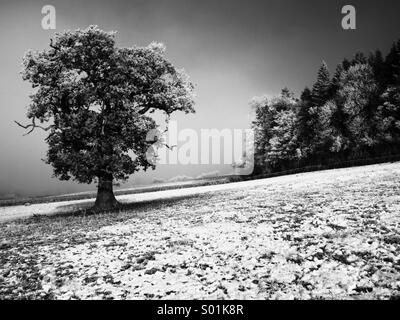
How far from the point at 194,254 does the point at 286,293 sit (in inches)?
163

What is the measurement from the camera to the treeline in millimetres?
52656

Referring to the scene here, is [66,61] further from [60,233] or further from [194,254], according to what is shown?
[194,254]

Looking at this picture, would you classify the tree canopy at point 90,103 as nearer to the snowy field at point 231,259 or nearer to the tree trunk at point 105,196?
the tree trunk at point 105,196

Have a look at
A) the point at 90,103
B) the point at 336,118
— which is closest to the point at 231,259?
the point at 90,103

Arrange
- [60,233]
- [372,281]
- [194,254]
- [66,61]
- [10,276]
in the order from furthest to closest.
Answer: [66,61]
[60,233]
[194,254]
[10,276]
[372,281]

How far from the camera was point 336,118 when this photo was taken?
196 ft

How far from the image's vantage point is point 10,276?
9.48 meters

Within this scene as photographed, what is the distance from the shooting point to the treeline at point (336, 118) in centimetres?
5266

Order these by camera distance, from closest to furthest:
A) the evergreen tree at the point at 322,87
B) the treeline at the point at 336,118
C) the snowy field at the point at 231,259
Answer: the snowy field at the point at 231,259 → the treeline at the point at 336,118 → the evergreen tree at the point at 322,87

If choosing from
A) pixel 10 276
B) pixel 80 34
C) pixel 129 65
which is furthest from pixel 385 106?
pixel 10 276

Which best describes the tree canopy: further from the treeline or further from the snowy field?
the treeline

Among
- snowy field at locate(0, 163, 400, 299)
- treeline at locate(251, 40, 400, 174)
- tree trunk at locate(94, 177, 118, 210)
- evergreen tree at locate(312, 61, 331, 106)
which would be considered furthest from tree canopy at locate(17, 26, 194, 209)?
evergreen tree at locate(312, 61, 331, 106)

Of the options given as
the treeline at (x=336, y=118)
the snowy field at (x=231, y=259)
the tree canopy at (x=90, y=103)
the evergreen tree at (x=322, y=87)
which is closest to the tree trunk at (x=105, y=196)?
the tree canopy at (x=90, y=103)

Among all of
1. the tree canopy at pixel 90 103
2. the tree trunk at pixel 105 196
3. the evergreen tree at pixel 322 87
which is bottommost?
the tree trunk at pixel 105 196
